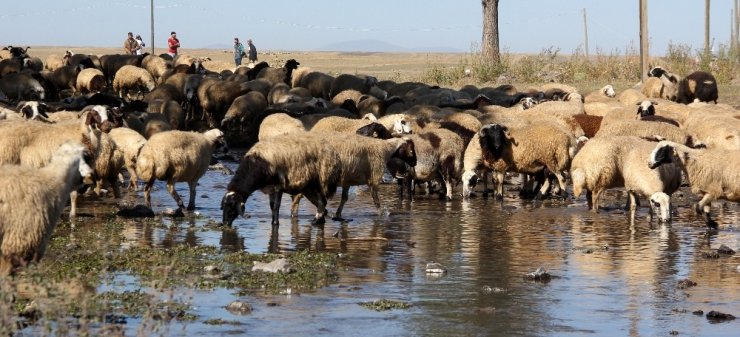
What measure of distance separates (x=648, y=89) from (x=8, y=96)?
59.6 feet

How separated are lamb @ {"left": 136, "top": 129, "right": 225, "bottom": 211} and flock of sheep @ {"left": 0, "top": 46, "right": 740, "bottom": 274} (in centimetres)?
2

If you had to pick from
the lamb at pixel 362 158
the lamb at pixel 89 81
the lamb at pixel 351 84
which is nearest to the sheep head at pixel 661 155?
the lamb at pixel 362 158

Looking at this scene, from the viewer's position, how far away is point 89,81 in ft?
116

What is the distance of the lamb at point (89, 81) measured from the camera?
115 ft

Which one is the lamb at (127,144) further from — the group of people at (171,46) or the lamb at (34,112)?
the group of people at (171,46)

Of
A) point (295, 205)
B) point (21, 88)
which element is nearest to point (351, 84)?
point (21, 88)

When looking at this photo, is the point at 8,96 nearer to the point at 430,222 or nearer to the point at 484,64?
the point at 484,64

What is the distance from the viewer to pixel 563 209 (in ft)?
57.5

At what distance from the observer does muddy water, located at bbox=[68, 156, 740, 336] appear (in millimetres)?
9117

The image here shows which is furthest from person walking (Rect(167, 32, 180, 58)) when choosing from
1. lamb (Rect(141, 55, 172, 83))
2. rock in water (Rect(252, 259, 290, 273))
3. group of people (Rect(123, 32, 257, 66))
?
rock in water (Rect(252, 259, 290, 273))

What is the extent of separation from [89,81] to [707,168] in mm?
24131

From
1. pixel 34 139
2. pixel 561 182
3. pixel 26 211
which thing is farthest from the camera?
pixel 561 182

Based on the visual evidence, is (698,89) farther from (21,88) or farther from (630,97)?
(21,88)

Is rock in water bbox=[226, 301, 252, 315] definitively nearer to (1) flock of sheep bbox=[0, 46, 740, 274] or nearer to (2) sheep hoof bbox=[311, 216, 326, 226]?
(1) flock of sheep bbox=[0, 46, 740, 274]
